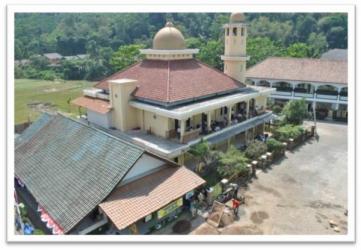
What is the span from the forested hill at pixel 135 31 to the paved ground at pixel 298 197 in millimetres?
43343

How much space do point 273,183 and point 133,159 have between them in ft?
29.5

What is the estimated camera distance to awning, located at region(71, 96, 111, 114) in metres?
20.8

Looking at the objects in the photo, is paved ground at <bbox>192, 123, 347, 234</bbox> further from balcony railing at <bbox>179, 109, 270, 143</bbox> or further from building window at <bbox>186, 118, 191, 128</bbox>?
building window at <bbox>186, 118, 191, 128</bbox>

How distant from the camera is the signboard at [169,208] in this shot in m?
13.6

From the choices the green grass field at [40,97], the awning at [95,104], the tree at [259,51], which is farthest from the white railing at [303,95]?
the green grass field at [40,97]

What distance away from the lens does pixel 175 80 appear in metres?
20.9

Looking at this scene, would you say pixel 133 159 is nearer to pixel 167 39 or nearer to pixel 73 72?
pixel 167 39

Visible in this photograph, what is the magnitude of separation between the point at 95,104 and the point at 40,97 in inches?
1118

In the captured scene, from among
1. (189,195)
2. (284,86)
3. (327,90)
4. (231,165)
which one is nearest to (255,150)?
(231,165)

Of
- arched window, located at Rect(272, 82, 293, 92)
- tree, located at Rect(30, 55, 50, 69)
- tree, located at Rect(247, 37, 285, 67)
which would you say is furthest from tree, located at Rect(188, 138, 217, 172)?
tree, located at Rect(30, 55, 50, 69)

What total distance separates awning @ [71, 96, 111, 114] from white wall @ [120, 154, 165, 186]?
699 centimetres
